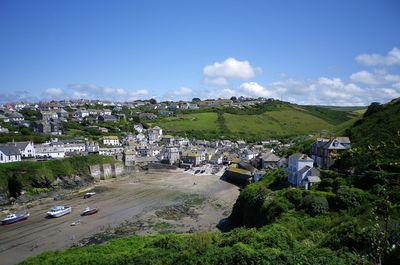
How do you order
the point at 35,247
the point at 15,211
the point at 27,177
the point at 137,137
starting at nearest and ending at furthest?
the point at 35,247 < the point at 15,211 < the point at 27,177 < the point at 137,137

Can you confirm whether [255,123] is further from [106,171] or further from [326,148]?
[326,148]

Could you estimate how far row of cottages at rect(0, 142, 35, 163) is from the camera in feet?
189

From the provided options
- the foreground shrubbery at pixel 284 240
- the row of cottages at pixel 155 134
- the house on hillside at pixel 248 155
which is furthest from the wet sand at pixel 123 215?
the row of cottages at pixel 155 134

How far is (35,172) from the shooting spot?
52438 millimetres

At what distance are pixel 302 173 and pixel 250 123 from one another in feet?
295

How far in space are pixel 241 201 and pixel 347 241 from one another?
1871cm

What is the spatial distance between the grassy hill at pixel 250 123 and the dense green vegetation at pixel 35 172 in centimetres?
5157

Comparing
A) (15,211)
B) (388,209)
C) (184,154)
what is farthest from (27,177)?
(388,209)

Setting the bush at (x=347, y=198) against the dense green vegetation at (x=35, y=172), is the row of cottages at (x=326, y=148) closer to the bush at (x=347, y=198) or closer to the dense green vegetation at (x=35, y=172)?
the bush at (x=347, y=198)

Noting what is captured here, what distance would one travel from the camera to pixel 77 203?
46.4m

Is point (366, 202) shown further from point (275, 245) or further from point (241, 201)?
point (241, 201)

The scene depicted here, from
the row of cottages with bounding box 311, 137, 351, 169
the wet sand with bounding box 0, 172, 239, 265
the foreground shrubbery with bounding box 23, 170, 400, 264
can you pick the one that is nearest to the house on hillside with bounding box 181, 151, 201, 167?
the wet sand with bounding box 0, 172, 239, 265

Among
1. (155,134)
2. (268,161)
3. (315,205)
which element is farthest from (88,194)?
(155,134)

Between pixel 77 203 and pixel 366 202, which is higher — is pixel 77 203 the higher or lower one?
the lower one
